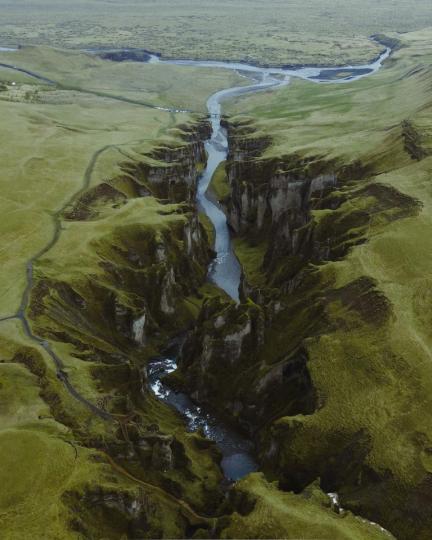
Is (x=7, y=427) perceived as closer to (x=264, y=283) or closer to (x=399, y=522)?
(x=399, y=522)

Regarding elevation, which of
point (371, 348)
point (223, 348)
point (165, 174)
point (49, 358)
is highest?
point (371, 348)

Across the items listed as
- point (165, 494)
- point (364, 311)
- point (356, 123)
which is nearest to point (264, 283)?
point (364, 311)

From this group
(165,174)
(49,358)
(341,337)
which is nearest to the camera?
(49,358)

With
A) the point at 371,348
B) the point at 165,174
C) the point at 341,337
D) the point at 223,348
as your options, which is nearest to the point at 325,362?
the point at 341,337

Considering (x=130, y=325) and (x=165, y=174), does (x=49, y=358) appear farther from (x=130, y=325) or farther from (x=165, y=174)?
(x=165, y=174)

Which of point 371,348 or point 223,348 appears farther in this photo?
point 223,348

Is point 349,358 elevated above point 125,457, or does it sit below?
above

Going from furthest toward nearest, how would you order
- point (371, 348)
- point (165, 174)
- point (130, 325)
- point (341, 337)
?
point (165, 174), point (130, 325), point (341, 337), point (371, 348)

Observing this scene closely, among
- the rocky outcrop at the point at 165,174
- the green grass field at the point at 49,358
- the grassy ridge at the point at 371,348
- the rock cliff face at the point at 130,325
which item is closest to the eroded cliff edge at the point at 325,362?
the grassy ridge at the point at 371,348

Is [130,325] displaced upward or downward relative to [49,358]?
downward

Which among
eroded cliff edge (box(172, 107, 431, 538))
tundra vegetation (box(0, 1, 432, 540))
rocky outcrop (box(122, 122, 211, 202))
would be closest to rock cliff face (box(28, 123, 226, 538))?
tundra vegetation (box(0, 1, 432, 540))
